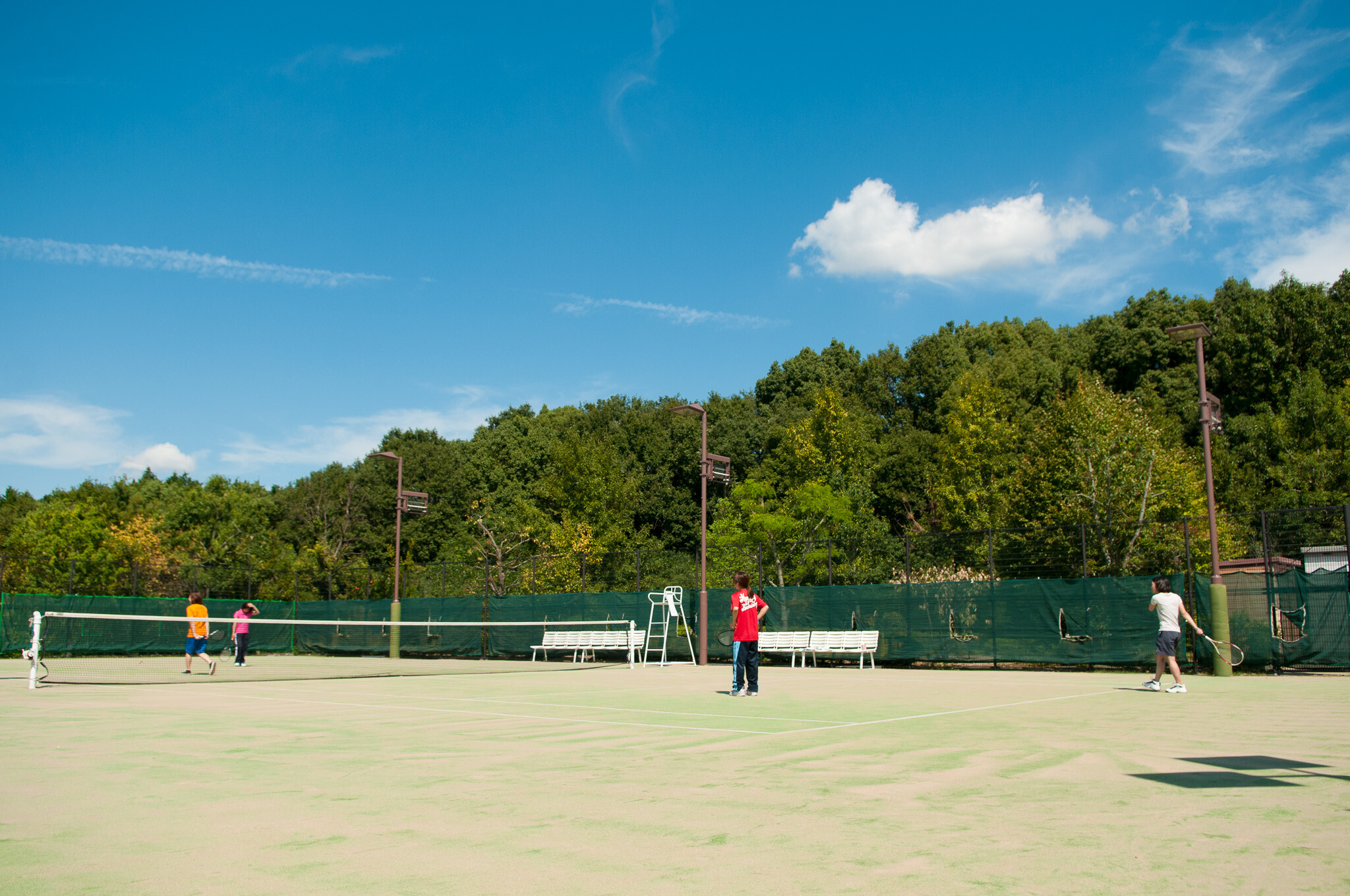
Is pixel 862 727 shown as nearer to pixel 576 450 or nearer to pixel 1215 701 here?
pixel 1215 701

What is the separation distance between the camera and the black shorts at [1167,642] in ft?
44.9

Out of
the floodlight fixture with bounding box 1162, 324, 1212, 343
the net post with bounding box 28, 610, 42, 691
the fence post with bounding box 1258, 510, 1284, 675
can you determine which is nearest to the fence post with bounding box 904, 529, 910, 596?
the fence post with bounding box 1258, 510, 1284, 675

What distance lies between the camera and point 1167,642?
45.1 feet

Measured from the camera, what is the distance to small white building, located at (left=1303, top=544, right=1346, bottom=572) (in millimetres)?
21969

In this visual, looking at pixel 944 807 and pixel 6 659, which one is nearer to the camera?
pixel 944 807

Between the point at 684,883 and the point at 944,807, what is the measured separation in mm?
1929

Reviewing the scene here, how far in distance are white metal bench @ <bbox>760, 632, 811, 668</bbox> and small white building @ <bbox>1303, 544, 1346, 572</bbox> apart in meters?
10.8

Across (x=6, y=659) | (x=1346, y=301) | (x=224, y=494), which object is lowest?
(x=6, y=659)

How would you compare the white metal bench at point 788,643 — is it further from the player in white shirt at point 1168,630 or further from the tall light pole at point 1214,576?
the player in white shirt at point 1168,630

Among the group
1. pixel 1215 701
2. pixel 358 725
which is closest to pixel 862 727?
pixel 358 725

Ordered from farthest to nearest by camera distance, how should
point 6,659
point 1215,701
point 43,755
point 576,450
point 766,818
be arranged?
point 576,450, point 6,659, point 1215,701, point 43,755, point 766,818

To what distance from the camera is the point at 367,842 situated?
422 centimetres

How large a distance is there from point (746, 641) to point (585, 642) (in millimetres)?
12791

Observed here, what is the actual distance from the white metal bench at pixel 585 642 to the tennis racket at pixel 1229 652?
12.0m
